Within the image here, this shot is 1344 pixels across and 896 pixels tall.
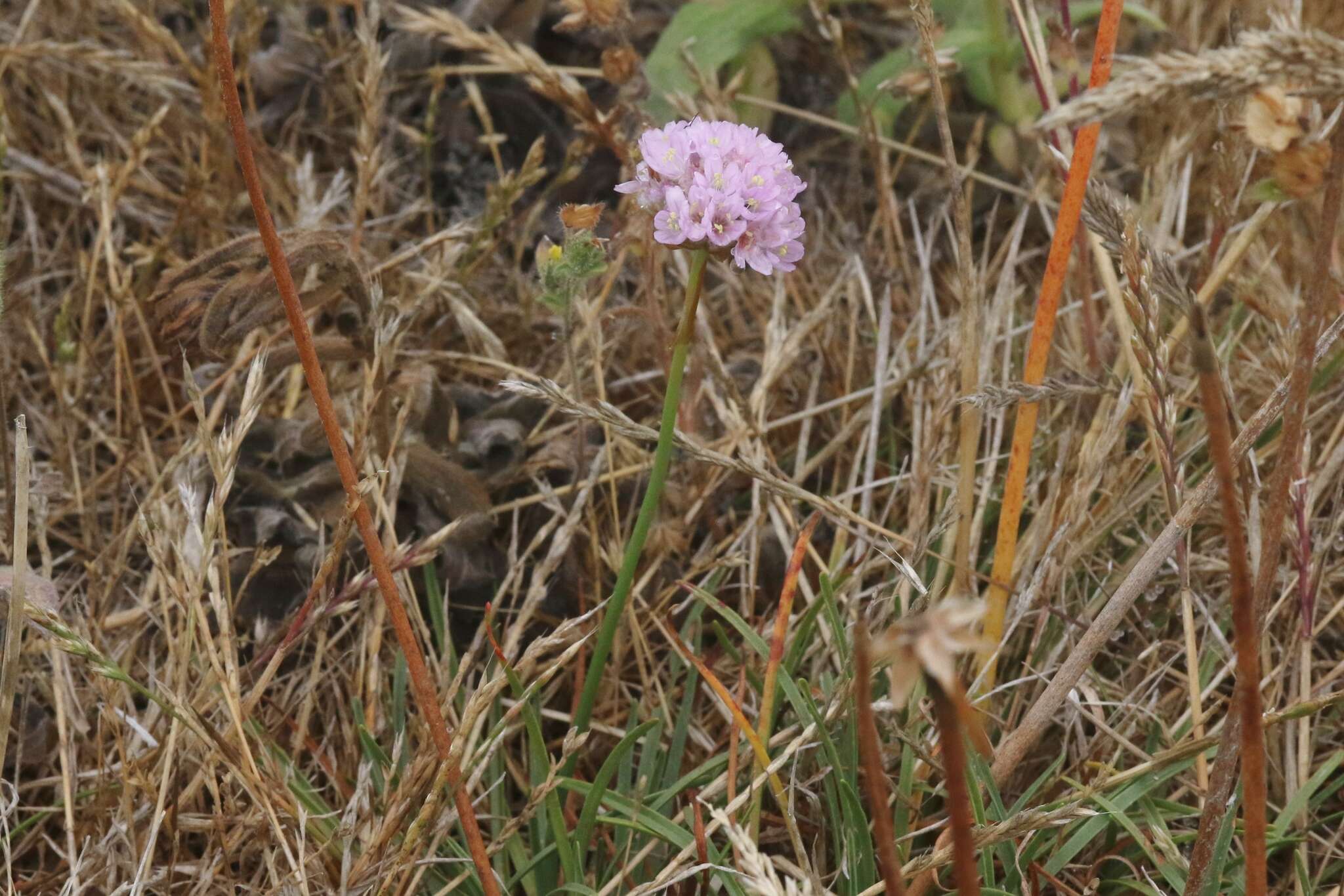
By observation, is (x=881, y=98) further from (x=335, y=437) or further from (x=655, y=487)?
(x=335, y=437)

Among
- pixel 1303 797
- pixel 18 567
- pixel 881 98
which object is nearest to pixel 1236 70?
pixel 1303 797

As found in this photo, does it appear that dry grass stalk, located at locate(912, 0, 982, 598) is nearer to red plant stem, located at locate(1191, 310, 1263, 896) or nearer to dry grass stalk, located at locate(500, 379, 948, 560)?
dry grass stalk, located at locate(500, 379, 948, 560)

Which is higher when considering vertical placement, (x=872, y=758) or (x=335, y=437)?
(x=872, y=758)

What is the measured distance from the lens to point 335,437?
Answer: 1131 mm

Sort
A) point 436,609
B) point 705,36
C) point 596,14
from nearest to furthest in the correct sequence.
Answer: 1. point 436,609
2. point 596,14
3. point 705,36

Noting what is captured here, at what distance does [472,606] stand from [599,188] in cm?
115

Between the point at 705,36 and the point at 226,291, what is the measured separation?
1.23 m

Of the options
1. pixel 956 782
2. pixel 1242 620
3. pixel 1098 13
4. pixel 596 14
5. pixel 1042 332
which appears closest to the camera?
pixel 956 782

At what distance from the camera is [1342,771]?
1.54 metres

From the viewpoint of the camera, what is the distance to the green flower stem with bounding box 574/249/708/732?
1.24 metres

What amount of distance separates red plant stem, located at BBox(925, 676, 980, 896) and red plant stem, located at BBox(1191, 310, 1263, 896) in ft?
0.79

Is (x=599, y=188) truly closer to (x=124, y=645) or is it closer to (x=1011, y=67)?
(x=1011, y=67)

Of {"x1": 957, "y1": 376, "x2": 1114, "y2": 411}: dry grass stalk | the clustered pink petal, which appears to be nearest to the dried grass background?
{"x1": 957, "y1": 376, "x2": 1114, "y2": 411}: dry grass stalk

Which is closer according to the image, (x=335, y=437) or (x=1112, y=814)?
(x=335, y=437)
